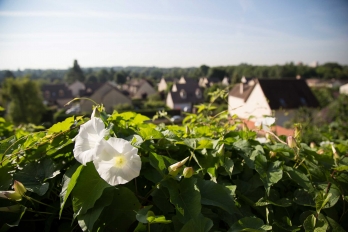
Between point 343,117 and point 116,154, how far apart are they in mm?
8674

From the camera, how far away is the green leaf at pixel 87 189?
1.68 ft

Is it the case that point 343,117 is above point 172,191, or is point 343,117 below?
below

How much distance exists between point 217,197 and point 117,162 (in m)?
0.25

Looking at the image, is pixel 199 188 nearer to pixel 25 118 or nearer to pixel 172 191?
pixel 172 191

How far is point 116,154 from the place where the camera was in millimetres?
514

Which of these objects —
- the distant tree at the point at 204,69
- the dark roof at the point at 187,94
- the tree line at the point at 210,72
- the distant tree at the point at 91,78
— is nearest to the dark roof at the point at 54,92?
the tree line at the point at 210,72

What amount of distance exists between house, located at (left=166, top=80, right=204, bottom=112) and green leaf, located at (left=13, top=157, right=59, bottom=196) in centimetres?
2512

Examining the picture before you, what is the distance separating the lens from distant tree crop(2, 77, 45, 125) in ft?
59.9

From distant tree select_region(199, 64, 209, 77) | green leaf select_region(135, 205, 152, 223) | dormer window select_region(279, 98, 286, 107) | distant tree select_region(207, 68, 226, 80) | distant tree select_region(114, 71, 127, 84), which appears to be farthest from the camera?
distant tree select_region(114, 71, 127, 84)

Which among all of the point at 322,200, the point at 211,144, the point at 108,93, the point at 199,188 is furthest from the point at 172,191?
the point at 108,93

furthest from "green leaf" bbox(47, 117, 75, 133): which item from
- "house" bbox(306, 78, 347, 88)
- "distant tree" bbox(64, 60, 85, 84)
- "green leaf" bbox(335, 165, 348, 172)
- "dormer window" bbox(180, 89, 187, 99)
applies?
"distant tree" bbox(64, 60, 85, 84)

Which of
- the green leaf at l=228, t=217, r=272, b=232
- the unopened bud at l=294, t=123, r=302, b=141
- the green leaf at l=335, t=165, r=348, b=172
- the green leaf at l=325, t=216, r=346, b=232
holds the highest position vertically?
the unopened bud at l=294, t=123, r=302, b=141

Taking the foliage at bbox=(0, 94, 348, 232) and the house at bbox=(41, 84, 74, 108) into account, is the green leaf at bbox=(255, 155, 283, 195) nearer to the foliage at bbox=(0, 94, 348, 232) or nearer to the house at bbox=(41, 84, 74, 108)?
the foliage at bbox=(0, 94, 348, 232)

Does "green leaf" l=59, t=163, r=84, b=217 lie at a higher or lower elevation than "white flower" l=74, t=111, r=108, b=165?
lower
